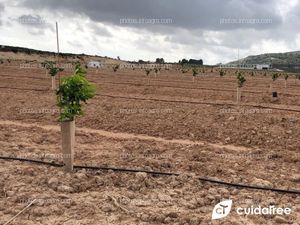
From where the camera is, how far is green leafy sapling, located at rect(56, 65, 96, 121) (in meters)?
7.54

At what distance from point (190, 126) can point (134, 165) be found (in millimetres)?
4493

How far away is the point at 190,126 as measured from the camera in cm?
1246

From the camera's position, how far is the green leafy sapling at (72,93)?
7.54 meters

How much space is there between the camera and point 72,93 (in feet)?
24.9

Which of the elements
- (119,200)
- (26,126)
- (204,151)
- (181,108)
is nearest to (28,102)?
(26,126)
